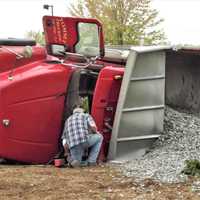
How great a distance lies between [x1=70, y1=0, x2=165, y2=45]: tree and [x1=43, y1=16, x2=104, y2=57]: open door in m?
11.8

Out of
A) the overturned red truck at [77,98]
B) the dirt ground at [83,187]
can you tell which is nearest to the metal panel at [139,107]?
the overturned red truck at [77,98]

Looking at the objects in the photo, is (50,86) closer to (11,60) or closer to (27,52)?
(27,52)

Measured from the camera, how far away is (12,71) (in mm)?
8836

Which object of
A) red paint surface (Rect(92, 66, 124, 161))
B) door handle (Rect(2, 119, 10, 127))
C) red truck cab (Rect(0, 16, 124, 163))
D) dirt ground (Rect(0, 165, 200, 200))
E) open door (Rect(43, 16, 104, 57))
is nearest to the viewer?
dirt ground (Rect(0, 165, 200, 200))

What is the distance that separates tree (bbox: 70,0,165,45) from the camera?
837 inches

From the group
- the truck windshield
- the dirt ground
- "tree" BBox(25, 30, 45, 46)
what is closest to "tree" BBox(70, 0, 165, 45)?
"tree" BBox(25, 30, 45, 46)

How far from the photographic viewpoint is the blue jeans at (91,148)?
848 centimetres

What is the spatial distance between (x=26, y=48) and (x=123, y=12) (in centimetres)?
1304

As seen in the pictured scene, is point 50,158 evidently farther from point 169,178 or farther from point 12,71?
point 169,178

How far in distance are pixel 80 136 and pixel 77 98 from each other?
614 millimetres

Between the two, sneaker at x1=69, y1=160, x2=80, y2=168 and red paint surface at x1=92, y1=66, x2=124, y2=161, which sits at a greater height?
red paint surface at x1=92, y1=66, x2=124, y2=161

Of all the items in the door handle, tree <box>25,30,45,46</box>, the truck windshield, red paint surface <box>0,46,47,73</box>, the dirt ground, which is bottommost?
the dirt ground

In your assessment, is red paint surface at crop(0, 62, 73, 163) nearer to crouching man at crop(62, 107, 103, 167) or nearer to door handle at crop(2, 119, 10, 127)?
door handle at crop(2, 119, 10, 127)

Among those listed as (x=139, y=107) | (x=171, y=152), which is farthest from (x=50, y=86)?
(x=171, y=152)
